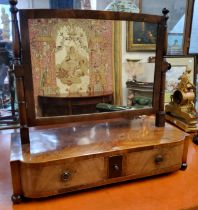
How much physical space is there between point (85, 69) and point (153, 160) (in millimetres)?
379

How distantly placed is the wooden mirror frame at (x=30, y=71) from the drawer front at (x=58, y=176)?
14 cm

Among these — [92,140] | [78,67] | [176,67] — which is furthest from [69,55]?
[176,67]

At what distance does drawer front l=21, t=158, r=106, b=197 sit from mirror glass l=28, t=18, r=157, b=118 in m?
0.19

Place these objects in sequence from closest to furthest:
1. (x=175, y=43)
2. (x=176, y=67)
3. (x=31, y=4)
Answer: (x=176, y=67), (x=175, y=43), (x=31, y=4)

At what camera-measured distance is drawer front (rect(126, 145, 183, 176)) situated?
2.31 feet

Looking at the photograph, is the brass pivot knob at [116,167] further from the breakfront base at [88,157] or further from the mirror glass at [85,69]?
the mirror glass at [85,69]

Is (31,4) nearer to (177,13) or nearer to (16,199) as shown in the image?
(177,13)

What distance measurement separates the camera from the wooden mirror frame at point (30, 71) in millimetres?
644

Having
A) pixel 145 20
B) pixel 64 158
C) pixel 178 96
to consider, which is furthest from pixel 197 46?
pixel 64 158

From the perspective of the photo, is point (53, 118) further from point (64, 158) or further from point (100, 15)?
point (100, 15)

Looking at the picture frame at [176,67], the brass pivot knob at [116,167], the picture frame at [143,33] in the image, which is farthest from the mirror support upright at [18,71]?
the picture frame at [176,67]

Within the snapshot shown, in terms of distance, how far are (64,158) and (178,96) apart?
0.71 metres

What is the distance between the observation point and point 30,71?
0.68 meters

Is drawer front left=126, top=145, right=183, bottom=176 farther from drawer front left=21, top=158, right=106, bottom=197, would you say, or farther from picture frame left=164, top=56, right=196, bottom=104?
picture frame left=164, top=56, right=196, bottom=104
